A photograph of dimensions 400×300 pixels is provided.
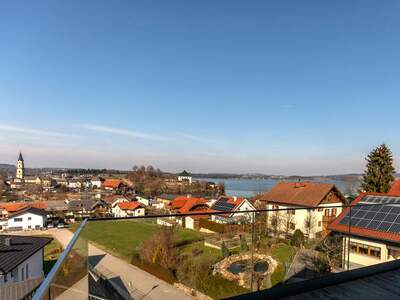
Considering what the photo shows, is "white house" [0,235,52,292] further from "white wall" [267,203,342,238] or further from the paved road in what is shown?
"white wall" [267,203,342,238]

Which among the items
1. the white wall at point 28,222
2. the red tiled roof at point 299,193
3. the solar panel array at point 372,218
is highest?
the solar panel array at point 372,218

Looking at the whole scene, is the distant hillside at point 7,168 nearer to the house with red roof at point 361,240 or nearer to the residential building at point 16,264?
the residential building at point 16,264

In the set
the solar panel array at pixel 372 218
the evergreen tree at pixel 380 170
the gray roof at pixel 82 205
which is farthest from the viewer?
the gray roof at pixel 82 205

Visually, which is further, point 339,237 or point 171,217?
point 339,237

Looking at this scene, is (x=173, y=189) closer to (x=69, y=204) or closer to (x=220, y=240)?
(x=69, y=204)

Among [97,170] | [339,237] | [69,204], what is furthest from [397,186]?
[97,170]

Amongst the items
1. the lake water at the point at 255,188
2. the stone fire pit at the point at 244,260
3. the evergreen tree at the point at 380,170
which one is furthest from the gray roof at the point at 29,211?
the stone fire pit at the point at 244,260

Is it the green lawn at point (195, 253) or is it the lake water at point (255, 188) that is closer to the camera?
the green lawn at point (195, 253)
